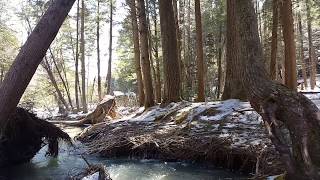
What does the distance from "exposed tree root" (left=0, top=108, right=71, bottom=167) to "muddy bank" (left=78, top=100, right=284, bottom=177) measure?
127cm

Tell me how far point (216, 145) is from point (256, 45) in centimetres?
343

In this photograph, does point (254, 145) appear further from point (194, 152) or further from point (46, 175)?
point (46, 175)

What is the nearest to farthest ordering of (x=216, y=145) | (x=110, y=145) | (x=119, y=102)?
(x=216, y=145), (x=110, y=145), (x=119, y=102)

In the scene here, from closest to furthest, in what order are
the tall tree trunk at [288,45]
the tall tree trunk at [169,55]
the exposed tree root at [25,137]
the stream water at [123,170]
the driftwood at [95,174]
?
1. the driftwood at [95,174]
2. the stream water at [123,170]
3. the exposed tree root at [25,137]
4. the tall tree trunk at [169,55]
5. the tall tree trunk at [288,45]

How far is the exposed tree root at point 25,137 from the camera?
11.1 m

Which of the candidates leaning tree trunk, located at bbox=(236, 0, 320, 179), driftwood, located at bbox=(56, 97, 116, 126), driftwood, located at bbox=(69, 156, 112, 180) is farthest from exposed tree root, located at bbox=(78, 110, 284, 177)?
driftwood, located at bbox=(56, 97, 116, 126)

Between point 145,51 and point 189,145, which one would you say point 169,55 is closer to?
point 145,51

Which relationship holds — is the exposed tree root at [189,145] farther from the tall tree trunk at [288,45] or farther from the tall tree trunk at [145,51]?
the tall tree trunk at [288,45]

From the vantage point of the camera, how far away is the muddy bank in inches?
353

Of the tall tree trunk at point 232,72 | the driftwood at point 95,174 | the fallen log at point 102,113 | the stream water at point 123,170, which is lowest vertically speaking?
the stream water at point 123,170

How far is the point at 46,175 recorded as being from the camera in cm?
1018

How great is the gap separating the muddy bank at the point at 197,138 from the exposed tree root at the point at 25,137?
1266 millimetres

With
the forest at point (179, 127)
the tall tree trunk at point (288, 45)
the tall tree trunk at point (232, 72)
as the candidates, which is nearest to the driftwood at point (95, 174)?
the forest at point (179, 127)

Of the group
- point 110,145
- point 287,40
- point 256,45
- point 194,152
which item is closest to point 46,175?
point 110,145
